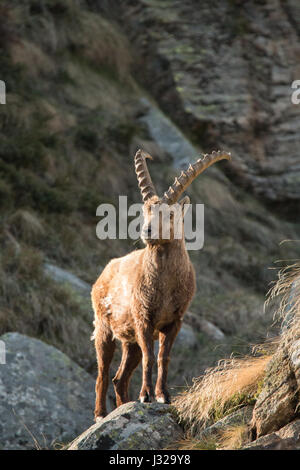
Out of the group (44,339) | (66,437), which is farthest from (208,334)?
(66,437)

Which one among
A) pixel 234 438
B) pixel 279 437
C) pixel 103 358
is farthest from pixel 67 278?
pixel 279 437

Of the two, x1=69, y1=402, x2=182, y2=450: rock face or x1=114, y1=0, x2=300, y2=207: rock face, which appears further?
x1=114, y1=0, x2=300, y2=207: rock face

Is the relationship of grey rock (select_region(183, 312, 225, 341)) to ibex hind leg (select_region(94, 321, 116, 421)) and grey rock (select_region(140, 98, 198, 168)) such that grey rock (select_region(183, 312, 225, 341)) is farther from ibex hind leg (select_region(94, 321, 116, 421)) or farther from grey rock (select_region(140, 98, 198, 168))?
grey rock (select_region(140, 98, 198, 168))

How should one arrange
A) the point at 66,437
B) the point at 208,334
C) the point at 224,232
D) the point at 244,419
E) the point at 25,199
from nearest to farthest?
the point at 244,419
the point at 66,437
the point at 208,334
the point at 25,199
the point at 224,232

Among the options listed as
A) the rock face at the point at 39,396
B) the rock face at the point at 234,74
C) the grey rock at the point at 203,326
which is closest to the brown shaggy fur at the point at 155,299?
the rock face at the point at 39,396

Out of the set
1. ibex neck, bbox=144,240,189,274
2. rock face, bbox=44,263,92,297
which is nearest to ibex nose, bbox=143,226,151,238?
ibex neck, bbox=144,240,189,274

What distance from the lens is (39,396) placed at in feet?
26.0

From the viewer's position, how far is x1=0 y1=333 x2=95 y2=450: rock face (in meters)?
7.50

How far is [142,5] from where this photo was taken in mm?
19906

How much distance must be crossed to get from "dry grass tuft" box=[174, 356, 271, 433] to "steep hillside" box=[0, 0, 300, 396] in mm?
4165

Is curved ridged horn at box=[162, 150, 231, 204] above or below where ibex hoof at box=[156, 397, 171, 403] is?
above

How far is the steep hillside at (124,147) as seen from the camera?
34.6ft
